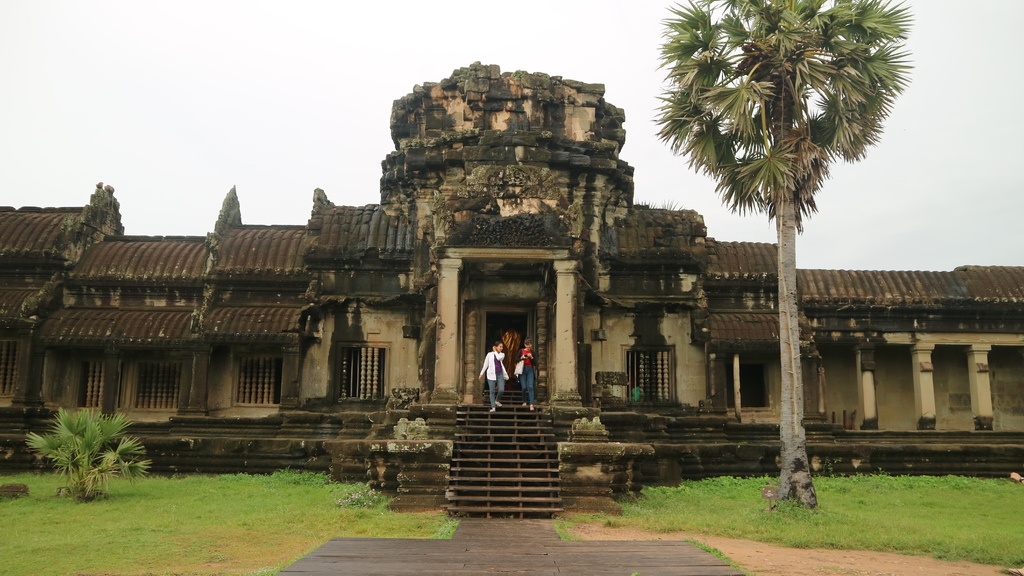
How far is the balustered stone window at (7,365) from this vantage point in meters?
20.3

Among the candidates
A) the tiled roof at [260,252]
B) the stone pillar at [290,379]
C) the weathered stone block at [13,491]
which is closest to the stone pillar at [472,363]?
the stone pillar at [290,379]

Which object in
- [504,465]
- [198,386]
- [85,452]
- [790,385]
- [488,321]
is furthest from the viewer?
[198,386]

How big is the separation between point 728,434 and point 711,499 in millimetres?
4780

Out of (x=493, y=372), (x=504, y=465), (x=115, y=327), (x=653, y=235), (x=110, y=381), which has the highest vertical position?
(x=653, y=235)

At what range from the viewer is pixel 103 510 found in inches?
523

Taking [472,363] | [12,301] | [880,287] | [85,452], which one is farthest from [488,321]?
[12,301]

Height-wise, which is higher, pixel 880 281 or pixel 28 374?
pixel 880 281

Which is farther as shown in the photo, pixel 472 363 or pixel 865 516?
pixel 472 363

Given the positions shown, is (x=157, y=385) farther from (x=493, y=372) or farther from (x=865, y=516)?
(x=865, y=516)

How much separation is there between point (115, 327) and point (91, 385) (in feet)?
6.60

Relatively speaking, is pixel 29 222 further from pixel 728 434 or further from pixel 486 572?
pixel 486 572

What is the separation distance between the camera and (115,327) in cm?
2009

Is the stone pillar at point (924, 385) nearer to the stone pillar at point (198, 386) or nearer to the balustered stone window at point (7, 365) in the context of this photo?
the stone pillar at point (198, 386)

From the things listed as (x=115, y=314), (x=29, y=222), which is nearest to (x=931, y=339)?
(x=115, y=314)
